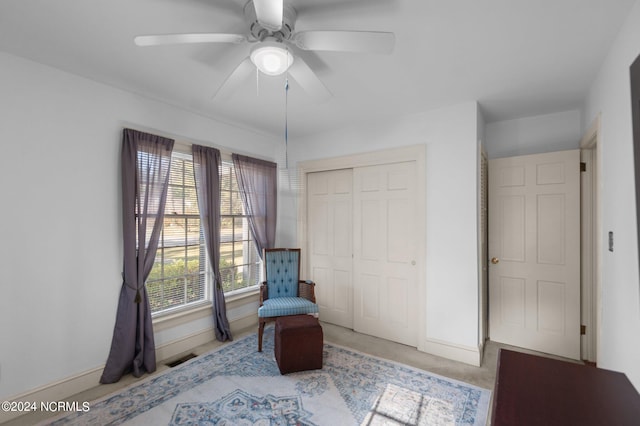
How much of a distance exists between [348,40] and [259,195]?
2777 mm

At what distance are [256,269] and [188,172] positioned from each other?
160 cm

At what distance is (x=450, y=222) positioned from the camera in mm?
3057

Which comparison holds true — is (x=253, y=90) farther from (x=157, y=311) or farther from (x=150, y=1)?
(x=157, y=311)

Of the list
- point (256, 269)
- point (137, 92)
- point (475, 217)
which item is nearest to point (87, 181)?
point (137, 92)

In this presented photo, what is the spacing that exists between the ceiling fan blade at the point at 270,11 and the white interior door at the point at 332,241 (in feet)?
8.56

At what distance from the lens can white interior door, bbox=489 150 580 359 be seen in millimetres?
3025

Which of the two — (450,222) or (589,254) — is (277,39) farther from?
(589,254)

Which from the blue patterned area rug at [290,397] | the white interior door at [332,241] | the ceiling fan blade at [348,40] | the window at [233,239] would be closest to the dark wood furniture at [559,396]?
the blue patterned area rug at [290,397]

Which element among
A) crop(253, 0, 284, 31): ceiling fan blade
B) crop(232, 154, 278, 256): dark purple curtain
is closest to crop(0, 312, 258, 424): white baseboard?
crop(232, 154, 278, 256): dark purple curtain

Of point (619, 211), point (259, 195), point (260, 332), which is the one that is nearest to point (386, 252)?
point (260, 332)

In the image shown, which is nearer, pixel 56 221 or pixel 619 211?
pixel 619 211

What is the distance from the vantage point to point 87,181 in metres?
2.47

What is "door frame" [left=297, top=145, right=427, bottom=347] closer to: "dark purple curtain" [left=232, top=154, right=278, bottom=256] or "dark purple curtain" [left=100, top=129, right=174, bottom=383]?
"dark purple curtain" [left=232, top=154, right=278, bottom=256]

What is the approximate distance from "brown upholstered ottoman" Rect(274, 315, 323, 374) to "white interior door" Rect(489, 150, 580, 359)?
215 centimetres
